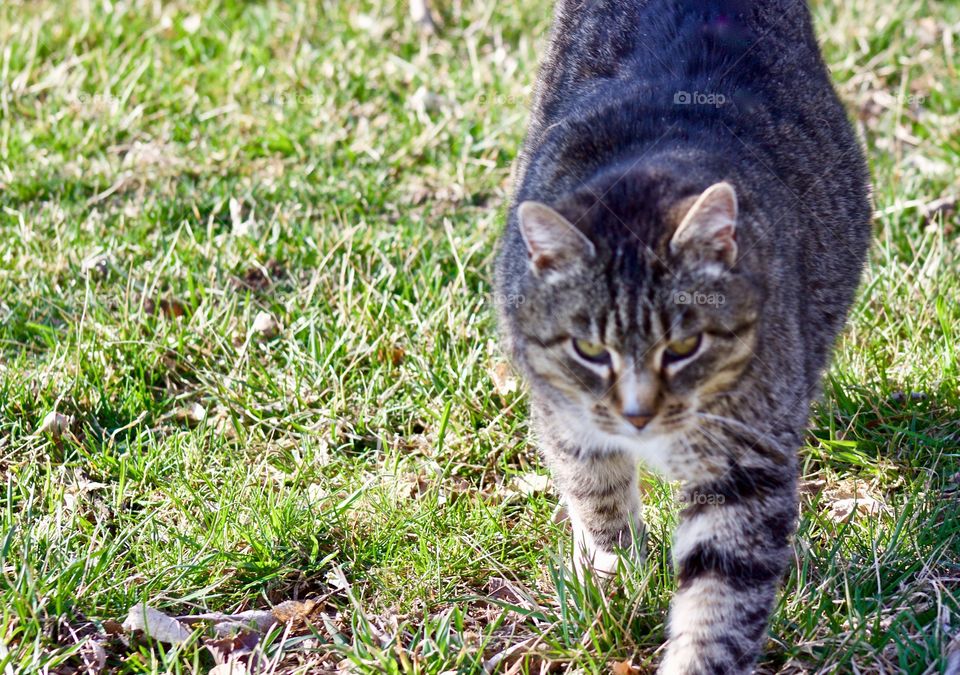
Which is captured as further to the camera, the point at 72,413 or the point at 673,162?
the point at 72,413

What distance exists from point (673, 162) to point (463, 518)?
4.86ft

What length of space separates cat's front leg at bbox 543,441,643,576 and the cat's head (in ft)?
1.20

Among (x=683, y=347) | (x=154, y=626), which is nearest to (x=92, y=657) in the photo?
(x=154, y=626)

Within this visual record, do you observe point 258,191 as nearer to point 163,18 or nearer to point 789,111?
point 163,18

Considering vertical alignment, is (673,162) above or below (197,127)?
above

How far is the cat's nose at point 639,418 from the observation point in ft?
10.2

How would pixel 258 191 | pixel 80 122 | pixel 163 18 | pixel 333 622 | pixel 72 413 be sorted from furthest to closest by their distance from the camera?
pixel 163 18
pixel 80 122
pixel 258 191
pixel 72 413
pixel 333 622

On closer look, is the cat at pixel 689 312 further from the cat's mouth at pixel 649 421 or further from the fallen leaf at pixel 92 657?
the fallen leaf at pixel 92 657

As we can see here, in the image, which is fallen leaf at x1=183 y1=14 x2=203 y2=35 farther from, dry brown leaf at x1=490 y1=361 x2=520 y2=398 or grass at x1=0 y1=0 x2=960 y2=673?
dry brown leaf at x1=490 y1=361 x2=520 y2=398

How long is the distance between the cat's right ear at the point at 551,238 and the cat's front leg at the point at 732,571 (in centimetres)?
78

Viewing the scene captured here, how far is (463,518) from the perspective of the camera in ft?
13.2

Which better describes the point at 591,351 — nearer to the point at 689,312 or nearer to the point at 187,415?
the point at 689,312

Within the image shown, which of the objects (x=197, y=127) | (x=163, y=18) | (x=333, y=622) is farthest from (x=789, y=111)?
(x=163, y=18)

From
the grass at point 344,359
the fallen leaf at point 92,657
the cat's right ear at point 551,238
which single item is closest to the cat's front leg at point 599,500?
the grass at point 344,359
